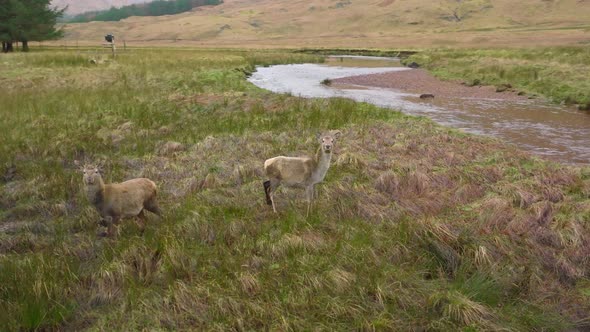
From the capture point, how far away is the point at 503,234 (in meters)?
8.55

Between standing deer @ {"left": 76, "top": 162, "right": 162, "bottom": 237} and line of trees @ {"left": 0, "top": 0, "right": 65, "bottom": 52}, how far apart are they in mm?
51447

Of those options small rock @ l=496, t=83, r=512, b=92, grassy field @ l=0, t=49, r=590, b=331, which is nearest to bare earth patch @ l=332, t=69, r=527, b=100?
small rock @ l=496, t=83, r=512, b=92

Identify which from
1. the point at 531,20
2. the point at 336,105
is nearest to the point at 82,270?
the point at 336,105

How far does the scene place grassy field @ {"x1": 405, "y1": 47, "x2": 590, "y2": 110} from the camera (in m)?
29.9

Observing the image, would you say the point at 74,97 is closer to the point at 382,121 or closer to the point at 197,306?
the point at 382,121

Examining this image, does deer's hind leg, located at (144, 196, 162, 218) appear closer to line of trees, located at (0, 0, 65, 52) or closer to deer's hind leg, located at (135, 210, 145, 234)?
deer's hind leg, located at (135, 210, 145, 234)

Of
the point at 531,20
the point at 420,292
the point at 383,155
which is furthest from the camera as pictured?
the point at 531,20

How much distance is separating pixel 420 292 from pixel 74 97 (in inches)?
790

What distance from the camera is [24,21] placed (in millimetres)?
50531

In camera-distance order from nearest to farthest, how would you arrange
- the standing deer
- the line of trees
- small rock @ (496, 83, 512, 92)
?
the standing deer, small rock @ (496, 83, 512, 92), the line of trees

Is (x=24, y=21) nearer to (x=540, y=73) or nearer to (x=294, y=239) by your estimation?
(x=540, y=73)

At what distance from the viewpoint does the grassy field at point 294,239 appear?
6293mm

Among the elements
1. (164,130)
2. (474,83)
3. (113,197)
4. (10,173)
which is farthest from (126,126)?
(474,83)

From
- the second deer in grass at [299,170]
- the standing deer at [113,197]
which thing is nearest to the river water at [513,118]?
the second deer in grass at [299,170]
